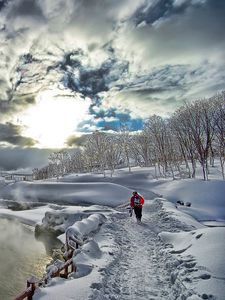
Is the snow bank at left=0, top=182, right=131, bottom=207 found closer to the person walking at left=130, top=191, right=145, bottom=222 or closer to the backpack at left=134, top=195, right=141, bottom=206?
the person walking at left=130, top=191, right=145, bottom=222

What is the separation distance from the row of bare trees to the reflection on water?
94.5ft

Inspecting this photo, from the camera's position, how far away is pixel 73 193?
60.5 meters

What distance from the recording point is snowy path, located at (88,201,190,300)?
29.4ft

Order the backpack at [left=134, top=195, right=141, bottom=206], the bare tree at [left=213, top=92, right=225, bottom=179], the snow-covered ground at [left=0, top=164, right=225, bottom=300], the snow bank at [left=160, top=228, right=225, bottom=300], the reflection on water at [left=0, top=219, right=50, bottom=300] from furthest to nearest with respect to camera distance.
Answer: the bare tree at [left=213, top=92, right=225, bottom=179]
the backpack at [left=134, top=195, right=141, bottom=206]
the reflection on water at [left=0, top=219, right=50, bottom=300]
the snow-covered ground at [left=0, top=164, right=225, bottom=300]
the snow bank at [left=160, top=228, right=225, bottom=300]

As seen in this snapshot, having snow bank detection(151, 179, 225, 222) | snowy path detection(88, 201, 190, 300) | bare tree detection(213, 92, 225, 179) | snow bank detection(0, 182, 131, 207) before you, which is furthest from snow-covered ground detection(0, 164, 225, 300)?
snow bank detection(0, 182, 131, 207)

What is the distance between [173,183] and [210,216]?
Result: 18.6 meters

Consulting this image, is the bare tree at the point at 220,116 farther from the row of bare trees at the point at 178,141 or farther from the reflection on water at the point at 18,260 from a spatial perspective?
the reflection on water at the point at 18,260

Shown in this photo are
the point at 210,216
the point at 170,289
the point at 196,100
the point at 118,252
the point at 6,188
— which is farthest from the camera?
the point at 6,188

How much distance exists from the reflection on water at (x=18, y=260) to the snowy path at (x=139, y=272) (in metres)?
5.53

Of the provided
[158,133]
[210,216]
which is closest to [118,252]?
[210,216]

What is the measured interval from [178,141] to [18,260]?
55.1m

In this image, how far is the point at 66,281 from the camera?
9.63 metres

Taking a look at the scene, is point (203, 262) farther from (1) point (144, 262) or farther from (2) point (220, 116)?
(2) point (220, 116)

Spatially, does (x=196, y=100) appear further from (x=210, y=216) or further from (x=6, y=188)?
(x=6, y=188)
